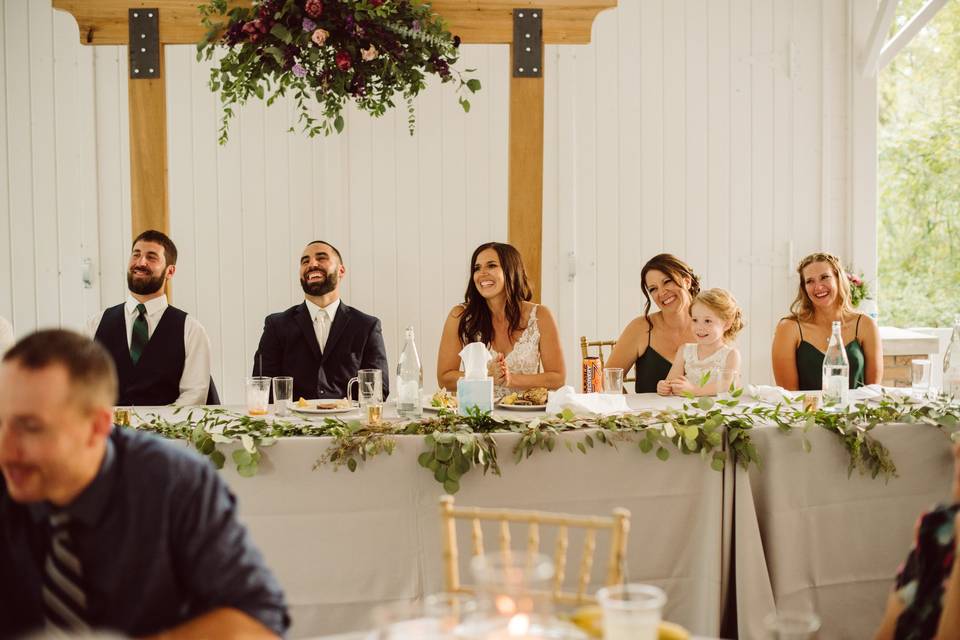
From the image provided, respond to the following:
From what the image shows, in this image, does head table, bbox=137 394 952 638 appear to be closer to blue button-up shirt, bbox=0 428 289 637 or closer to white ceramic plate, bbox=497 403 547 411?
white ceramic plate, bbox=497 403 547 411

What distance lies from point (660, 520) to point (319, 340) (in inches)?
81.7

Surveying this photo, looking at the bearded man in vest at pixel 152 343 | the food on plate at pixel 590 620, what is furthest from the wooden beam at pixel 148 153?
the food on plate at pixel 590 620

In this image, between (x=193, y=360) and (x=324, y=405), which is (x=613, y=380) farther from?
(x=193, y=360)

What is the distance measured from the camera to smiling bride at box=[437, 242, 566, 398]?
4.01 m

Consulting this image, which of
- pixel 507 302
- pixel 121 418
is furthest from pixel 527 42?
pixel 121 418

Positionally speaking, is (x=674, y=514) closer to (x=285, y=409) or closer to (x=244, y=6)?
(x=285, y=409)

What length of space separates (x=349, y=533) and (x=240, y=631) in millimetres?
1256

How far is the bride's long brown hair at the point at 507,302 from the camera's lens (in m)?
4.02

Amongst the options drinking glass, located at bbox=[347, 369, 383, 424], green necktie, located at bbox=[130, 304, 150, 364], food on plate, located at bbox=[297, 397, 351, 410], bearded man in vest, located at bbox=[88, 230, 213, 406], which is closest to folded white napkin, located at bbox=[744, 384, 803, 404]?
drinking glass, located at bbox=[347, 369, 383, 424]

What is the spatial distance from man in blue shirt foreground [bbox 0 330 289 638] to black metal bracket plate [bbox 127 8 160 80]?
279cm

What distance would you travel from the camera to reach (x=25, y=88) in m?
5.29

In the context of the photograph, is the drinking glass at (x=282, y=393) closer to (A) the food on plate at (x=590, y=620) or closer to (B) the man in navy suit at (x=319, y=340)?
(B) the man in navy suit at (x=319, y=340)

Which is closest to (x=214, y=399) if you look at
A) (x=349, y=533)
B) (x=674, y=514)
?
(x=349, y=533)

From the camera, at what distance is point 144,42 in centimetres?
385
